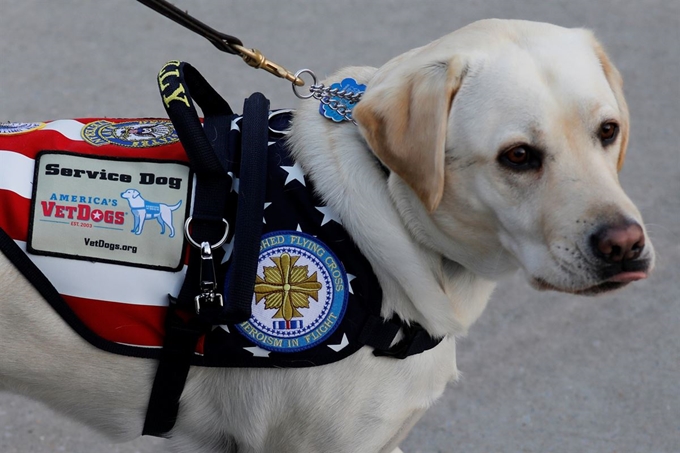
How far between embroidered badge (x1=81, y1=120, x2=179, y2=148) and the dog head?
489 millimetres

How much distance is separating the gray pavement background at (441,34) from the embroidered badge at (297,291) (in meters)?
1.08

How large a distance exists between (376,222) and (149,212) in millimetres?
479

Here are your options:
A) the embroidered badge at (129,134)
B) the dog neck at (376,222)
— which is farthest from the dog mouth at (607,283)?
the embroidered badge at (129,134)

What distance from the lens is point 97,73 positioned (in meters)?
4.39

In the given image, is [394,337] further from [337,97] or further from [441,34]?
[441,34]

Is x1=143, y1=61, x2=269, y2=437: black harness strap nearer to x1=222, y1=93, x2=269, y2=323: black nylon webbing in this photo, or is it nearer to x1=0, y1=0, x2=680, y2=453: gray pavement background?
x1=222, y1=93, x2=269, y2=323: black nylon webbing

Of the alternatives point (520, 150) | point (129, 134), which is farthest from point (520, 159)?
point (129, 134)

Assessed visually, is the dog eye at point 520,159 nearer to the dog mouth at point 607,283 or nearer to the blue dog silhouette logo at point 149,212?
the dog mouth at point 607,283

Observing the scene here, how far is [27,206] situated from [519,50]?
1074 mm

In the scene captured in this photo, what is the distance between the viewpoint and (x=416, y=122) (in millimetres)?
1670

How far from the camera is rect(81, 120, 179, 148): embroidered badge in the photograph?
1846 mm

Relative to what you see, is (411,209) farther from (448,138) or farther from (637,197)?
(637,197)

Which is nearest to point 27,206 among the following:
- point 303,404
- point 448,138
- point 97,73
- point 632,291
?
point 303,404

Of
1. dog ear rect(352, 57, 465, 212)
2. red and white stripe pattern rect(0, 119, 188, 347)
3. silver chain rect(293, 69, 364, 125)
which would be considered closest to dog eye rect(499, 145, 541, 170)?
dog ear rect(352, 57, 465, 212)
